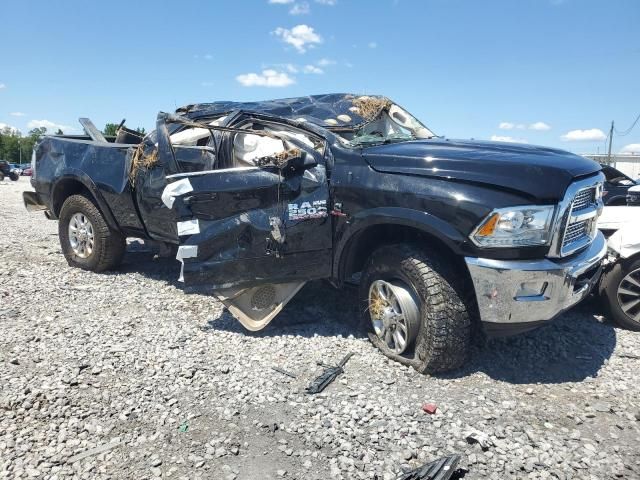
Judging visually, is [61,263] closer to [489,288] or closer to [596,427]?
[489,288]

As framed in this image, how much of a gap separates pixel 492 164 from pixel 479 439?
1661mm

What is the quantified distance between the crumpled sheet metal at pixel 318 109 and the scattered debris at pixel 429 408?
8.13ft

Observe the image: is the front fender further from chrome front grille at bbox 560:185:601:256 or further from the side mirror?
the side mirror

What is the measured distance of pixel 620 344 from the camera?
3.98 m

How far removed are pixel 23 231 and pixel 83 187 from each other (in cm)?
353

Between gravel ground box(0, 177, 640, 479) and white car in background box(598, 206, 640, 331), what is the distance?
0.60 feet

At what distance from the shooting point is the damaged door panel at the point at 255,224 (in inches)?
151

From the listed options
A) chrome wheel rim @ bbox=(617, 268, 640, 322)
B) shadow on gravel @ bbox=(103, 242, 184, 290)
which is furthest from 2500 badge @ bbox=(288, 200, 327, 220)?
chrome wheel rim @ bbox=(617, 268, 640, 322)

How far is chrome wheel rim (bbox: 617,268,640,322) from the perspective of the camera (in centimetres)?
415

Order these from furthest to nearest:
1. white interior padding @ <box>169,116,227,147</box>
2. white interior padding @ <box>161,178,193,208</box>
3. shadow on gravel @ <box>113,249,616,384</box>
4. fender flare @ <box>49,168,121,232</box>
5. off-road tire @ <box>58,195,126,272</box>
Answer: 1. off-road tire @ <box>58,195,126,272</box>
2. fender flare @ <box>49,168,121,232</box>
3. white interior padding @ <box>169,116,227,147</box>
4. white interior padding @ <box>161,178,193,208</box>
5. shadow on gravel @ <box>113,249,616,384</box>

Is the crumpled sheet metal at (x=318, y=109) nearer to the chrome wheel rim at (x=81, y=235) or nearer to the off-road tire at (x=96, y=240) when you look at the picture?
the off-road tire at (x=96, y=240)

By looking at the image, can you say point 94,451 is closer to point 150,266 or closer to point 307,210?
point 307,210

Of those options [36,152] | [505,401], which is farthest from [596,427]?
[36,152]

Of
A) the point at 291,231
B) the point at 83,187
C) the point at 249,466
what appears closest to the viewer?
the point at 249,466
